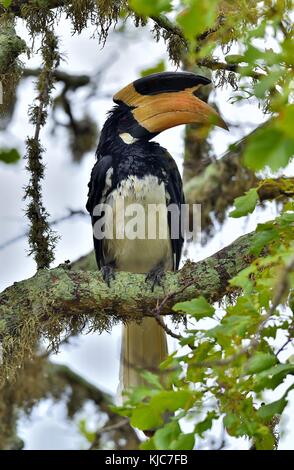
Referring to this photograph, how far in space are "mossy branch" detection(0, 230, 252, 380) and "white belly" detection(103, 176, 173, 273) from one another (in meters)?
0.68

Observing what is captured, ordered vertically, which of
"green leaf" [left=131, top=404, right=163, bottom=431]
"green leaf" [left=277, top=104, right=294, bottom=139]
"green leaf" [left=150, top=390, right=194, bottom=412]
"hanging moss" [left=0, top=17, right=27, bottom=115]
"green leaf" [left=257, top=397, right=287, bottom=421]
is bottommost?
"green leaf" [left=131, top=404, right=163, bottom=431]

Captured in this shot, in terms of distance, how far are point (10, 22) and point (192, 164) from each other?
7.76 feet

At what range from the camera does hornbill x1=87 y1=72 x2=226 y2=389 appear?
4.55 metres

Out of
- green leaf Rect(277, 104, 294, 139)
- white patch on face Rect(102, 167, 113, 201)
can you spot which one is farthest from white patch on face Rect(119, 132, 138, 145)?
green leaf Rect(277, 104, 294, 139)

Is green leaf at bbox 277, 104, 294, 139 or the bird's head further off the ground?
the bird's head

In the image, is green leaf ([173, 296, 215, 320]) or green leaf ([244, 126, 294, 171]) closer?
green leaf ([244, 126, 294, 171])

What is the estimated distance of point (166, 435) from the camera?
2.37 metres

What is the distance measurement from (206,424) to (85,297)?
146 cm

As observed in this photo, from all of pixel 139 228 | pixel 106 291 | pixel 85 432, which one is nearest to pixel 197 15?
pixel 106 291

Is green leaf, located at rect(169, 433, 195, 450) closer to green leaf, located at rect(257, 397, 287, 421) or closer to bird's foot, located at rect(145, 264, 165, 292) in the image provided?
→ green leaf, located at rect(257, 397, 287, 421)

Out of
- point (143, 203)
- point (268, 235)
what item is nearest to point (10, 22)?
point (143, 203)

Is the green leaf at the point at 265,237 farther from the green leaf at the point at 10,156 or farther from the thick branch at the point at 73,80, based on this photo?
the thick branch at the point at 73,80

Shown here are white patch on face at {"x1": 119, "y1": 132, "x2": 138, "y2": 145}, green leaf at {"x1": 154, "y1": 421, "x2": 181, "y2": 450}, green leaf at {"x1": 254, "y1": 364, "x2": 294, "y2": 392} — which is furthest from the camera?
white patch on face at {"x1": 119, "y1": 132, "x2": 138, "y2": 145}

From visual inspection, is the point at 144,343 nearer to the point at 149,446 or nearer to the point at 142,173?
the point at 142,173
